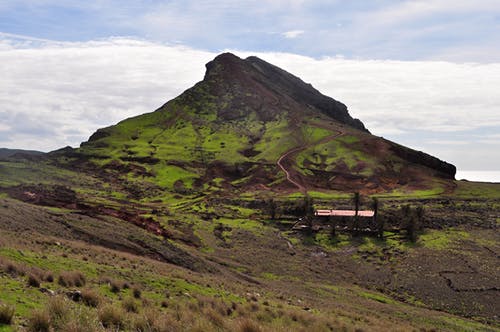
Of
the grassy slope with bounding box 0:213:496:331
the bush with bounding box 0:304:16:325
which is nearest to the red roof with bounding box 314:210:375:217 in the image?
the grassy slope with bounding box 0:213:496:331

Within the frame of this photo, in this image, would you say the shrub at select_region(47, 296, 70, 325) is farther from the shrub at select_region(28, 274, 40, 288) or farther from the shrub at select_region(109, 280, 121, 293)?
the shrub at select_region(109, 280, 121, 293)

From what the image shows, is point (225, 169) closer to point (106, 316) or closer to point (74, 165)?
point (74, 165)

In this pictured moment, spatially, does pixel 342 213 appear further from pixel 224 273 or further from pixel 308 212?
pixel 224 273

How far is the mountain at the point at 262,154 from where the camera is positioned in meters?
126

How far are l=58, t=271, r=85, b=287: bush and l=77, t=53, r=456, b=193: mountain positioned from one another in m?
99.2

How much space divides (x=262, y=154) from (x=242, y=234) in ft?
266

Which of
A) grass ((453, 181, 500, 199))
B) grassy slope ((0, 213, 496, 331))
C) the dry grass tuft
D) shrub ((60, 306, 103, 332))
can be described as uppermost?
grass ((453, 181, 500, 199))

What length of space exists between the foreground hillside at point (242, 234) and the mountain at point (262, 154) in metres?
0.74

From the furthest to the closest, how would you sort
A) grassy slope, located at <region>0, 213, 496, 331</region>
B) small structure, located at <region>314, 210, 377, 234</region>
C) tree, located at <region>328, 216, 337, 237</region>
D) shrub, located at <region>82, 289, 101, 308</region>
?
small structure, located at <region>314, 210, 377, 234</region> < tree, located at <region>328, 216, 337, 237</region> < shrub, located at <region>82, 289, 101, 308</region> < grassy slope, located at <region>0, 213, 496, 331</region>

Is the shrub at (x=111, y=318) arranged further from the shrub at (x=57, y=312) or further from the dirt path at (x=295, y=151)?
the dirt path at (x=295, y=151)

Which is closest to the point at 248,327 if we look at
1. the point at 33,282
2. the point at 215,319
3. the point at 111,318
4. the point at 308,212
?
the point at 215,319

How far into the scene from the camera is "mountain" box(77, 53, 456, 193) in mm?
125562

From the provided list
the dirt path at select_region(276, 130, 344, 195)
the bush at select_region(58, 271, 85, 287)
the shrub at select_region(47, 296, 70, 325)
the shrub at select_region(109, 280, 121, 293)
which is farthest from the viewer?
the dirt path at select_region(276, 130, 344, 195)

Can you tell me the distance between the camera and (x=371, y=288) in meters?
52.2
